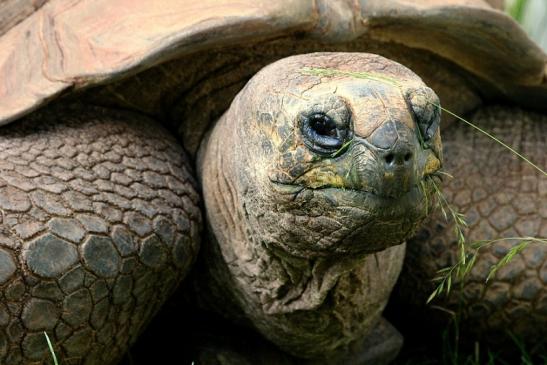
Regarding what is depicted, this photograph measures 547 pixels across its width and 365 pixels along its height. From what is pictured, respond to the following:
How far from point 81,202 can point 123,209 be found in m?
0.11

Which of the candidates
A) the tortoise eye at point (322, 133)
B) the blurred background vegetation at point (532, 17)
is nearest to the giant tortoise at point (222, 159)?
the tortoise eye at point (322, 133)

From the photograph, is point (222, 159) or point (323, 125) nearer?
point (323, 125)

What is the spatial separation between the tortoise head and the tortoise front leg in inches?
13.8

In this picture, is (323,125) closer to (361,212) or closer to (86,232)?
(361,212)

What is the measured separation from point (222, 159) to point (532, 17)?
3109 millimetres

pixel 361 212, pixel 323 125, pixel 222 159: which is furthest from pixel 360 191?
pixel 222 159

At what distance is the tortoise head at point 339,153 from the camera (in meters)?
1.83

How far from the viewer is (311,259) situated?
216 cm

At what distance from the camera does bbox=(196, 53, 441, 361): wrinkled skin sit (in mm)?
Result: 1851

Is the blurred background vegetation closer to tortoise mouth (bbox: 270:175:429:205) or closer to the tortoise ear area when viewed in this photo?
the tortoise ear area

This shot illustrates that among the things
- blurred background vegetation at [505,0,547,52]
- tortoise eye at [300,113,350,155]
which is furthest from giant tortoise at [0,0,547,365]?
blurred background vegetation at [505,0,547,52]

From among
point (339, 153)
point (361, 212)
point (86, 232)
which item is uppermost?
point (339, 153)

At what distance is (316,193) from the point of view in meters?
1.91

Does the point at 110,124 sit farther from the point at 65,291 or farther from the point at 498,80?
the point at 498,80
